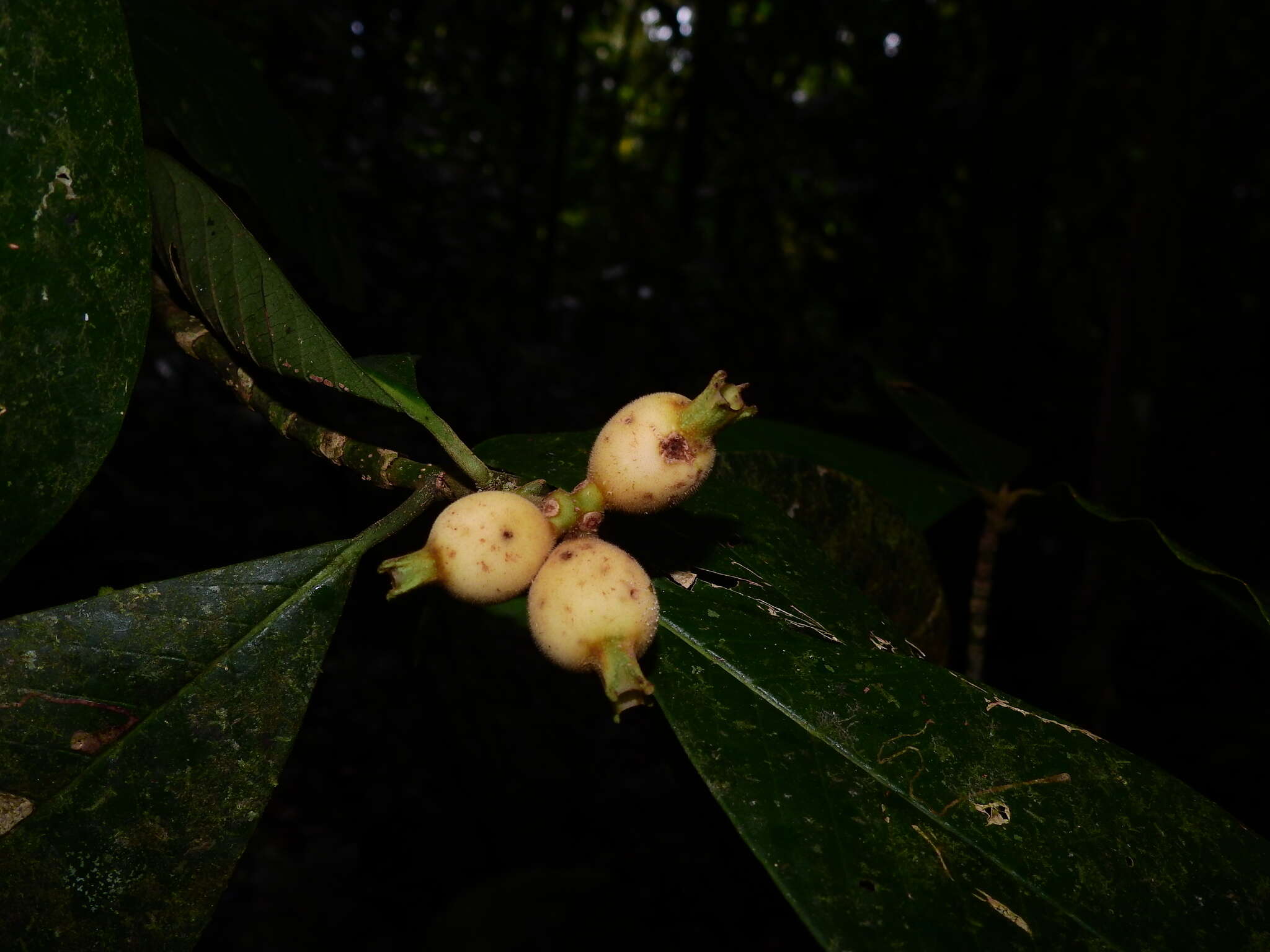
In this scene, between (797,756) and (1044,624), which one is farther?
(1044,624)

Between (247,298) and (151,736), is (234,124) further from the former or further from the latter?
(151,736)

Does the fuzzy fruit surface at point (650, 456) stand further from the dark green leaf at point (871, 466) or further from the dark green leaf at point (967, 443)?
the dark green leaf at point (967, 443)

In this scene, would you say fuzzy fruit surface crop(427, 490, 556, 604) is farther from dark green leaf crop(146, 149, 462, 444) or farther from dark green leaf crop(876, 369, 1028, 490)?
dark green leaf crop(876, 369, 1028, 490)

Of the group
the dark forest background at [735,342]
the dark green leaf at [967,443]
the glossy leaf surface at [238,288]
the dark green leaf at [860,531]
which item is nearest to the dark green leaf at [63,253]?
the glossy leaf surface at [238,288]

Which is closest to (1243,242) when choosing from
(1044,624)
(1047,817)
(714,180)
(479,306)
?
(1044,624)

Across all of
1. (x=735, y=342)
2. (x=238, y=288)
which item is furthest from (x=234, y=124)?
(x=735, y=342)

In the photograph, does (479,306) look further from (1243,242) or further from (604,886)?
(1243,242)

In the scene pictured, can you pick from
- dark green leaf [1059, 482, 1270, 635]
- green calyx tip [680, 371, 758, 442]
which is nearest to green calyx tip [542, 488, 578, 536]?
green calyx tip [680, 371, 758, 442]
